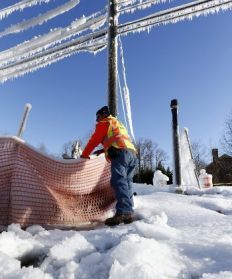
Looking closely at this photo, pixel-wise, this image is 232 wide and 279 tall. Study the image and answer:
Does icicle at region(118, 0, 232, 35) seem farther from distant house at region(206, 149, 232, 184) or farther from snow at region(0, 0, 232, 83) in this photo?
distant house at region(206, 149, 232, 184)

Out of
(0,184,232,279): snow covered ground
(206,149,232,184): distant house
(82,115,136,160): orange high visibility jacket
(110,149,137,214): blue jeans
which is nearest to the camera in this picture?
(0,184,232,279): snow covered ground

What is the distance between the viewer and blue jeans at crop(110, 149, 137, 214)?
544 centimetres

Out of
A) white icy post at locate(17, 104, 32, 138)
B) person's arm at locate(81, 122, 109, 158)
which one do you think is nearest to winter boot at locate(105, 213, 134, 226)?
person's arm at locate(81, 122, 109, 158)

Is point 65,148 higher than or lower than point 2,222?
higher

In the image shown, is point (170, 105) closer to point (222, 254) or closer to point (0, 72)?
point (0, 72)

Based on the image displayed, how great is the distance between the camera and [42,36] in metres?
11.2

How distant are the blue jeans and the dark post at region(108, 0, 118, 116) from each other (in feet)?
14.3

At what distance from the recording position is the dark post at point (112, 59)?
32.9ft

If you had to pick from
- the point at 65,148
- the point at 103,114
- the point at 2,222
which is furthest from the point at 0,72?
the point at 65,148

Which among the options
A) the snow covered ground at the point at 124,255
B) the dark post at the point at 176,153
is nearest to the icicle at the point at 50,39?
the dark post at the point at 176,153

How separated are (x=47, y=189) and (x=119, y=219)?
1.07m

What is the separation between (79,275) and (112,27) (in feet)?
30.0

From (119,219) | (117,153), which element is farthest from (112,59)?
(119,219)

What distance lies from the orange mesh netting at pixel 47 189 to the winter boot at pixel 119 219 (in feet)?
2.08
